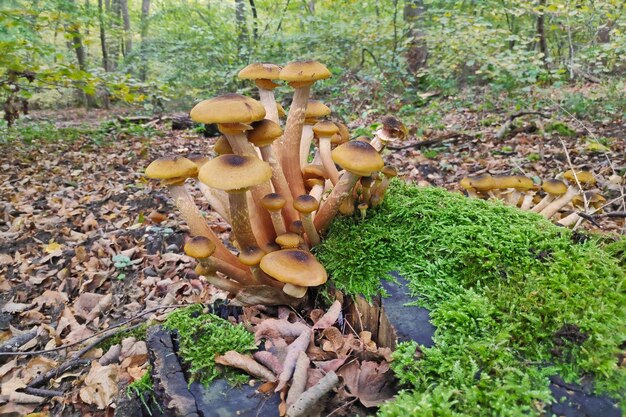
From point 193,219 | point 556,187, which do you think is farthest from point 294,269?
point 556,187

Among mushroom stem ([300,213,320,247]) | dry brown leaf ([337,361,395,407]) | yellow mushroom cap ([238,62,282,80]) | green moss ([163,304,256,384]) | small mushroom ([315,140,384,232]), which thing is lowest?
green moss ([163,304,256,384])

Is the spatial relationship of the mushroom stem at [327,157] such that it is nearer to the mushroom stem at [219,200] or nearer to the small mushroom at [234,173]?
the mushroom stem at [219,200]

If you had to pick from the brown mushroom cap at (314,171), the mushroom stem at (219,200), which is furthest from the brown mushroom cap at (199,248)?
the brown mushroom cap at (314,171)

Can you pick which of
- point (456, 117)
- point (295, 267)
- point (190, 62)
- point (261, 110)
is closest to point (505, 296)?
point (295, 267)

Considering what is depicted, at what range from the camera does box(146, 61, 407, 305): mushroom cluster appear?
2.10 meters

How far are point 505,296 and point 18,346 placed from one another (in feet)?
13.3

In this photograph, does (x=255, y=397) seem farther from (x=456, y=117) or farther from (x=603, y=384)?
(x=456, y=117)

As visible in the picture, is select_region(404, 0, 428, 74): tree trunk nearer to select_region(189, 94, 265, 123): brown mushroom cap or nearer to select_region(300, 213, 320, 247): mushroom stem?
select_region(300, 213, 320, 247): mushroom stem

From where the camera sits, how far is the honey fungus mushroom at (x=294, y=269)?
2.10 m

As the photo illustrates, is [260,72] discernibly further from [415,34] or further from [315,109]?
[415,34]

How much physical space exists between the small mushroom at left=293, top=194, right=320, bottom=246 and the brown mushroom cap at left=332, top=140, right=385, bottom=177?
0.35m

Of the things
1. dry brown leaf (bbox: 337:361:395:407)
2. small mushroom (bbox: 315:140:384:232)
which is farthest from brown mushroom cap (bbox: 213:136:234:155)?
dry brown leaf (bbox: 337:361:395:407)

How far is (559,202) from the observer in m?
3.29

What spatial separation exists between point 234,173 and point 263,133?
55cm
